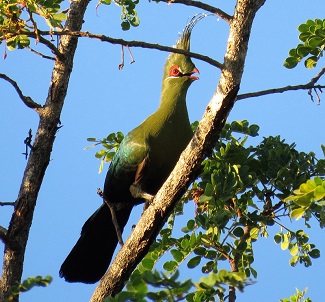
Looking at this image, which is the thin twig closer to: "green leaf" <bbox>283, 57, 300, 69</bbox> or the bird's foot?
"green leaf" <bbox>283, 57, 300, 69</bbox>

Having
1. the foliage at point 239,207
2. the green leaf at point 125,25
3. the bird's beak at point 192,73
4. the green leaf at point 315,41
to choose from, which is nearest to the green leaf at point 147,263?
the foliage at point 239,207

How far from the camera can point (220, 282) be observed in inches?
87.0

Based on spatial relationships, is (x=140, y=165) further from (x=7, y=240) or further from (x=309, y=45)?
(x=309, y=45)

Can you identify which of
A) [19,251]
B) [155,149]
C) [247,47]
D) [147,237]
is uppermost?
[155,149]

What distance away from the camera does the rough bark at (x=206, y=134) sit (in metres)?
3.21

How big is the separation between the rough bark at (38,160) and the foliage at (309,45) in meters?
1.38

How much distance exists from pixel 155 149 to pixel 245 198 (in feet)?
2.58

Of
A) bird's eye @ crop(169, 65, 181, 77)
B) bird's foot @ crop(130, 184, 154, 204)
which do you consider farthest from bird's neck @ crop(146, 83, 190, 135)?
bird's foot @ crop(130, 184, 154, 204)

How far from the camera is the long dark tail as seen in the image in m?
4.57

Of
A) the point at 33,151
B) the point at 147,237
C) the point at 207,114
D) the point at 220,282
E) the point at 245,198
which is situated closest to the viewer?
the point at 220,282

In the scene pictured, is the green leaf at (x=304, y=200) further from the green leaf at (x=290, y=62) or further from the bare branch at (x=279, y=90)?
the green leaf at (x=290, y=62)

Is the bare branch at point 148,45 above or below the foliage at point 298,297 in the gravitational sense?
above

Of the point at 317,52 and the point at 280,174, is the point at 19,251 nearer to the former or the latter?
the point at 280,174

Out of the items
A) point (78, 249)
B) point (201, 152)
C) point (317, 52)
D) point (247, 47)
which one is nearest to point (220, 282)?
point (201, 152)
